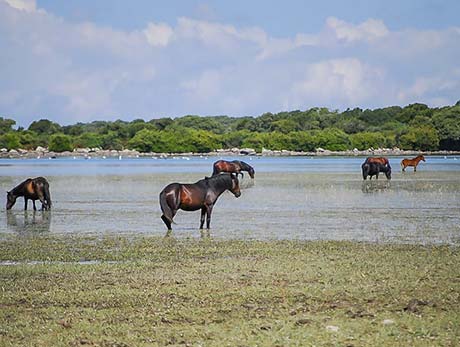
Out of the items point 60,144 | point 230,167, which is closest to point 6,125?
point 60,144

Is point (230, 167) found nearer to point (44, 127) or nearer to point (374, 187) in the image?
point (374, 187)

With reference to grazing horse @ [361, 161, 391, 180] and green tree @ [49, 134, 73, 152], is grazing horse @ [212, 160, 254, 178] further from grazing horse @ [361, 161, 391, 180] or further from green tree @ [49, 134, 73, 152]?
green tree @ [49, 134, 73, 152]

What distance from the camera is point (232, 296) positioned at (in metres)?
9.08

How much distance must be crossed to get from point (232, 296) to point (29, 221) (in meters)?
11.4

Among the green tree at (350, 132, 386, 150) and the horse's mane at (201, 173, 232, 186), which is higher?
the green tree at (350, 132, 386, 150)

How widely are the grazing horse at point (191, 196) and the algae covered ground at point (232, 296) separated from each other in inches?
111

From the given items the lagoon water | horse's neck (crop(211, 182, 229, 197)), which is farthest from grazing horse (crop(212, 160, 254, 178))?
horse's neck (crop(211, 182, 229, 197))

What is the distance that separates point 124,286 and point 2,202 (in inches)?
663

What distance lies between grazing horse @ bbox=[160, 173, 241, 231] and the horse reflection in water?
2761 millimetres

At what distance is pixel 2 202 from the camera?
2553 centimetres

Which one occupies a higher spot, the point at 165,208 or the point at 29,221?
the point at 165,208

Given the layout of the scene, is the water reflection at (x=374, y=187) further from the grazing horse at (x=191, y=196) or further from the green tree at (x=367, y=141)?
the green tree at (x=367, y=141)

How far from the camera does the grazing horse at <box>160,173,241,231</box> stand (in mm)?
16484

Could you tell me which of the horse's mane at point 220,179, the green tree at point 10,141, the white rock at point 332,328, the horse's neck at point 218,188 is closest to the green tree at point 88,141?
the green tree at point 10,141
